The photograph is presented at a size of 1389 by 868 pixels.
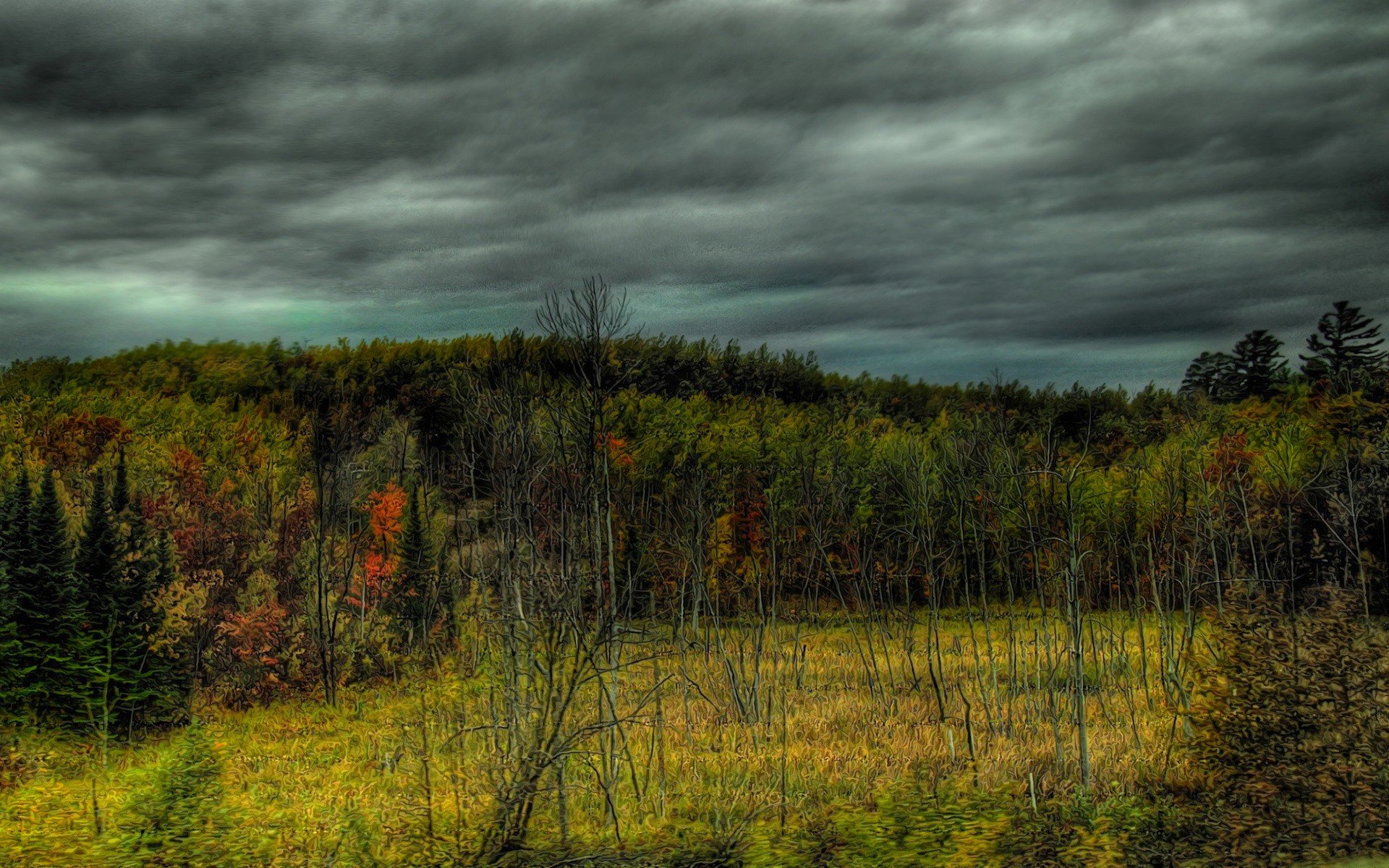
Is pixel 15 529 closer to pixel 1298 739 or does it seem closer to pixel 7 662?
pixel 7 662

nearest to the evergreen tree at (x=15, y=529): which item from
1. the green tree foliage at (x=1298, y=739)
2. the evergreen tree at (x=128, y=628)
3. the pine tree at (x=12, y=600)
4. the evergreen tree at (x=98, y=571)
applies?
the pine tree at (x=12, y=600)

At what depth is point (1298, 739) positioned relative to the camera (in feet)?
52.7

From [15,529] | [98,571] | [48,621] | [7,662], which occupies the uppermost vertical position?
[15,529]

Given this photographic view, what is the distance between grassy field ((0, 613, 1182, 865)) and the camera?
16.7 metres

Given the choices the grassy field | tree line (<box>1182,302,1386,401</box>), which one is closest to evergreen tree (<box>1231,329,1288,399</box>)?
tree line (<box>1182,302,1386,401</box>)

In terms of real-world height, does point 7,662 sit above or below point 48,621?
below

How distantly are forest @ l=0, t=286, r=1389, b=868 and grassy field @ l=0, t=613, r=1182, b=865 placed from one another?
15 cm

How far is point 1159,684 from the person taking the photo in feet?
105

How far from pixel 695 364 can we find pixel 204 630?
64719mm

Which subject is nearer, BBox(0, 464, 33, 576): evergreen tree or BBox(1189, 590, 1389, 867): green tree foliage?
BBox(1189, 590, 1389, 867): green tree foliage

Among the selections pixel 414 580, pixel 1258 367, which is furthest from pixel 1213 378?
pixel 414 580

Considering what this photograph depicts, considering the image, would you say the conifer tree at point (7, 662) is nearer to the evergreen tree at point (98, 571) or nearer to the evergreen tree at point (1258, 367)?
the evergreen tree at point (98, 571)

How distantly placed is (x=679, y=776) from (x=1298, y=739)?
1173cm

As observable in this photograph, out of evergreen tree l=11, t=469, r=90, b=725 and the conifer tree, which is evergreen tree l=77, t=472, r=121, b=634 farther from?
the conifer tree
